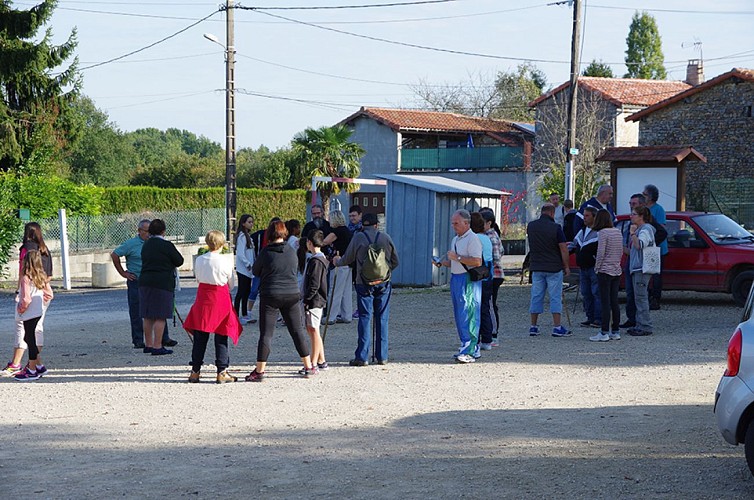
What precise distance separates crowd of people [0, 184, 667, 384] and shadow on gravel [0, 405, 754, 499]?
2239 mm

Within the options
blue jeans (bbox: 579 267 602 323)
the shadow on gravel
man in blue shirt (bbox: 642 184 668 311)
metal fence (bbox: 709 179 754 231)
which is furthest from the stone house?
the shadow on gravel

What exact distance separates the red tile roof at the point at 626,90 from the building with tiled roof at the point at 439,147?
3.50 metres

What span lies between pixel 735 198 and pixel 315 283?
24506 millimetres

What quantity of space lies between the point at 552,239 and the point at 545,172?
36141 millimetres

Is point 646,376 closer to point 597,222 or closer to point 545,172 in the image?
point 597,222

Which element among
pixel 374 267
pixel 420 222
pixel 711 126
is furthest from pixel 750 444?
pixel 711 126

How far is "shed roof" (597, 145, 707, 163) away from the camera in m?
21.3

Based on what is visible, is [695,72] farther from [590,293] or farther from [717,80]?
[590,293]

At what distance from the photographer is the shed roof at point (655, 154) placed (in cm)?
2127

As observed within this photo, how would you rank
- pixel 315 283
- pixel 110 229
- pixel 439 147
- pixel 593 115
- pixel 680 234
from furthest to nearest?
pixel 439 147 < pixel 593 115 < pixel 110 229 < pixel 680 234 < pixel 315 283

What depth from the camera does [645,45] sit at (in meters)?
94.3

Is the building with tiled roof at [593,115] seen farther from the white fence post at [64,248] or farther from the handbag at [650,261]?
the handbag at [650,261]

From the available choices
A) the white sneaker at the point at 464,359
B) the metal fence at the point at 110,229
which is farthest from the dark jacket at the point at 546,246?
the metal fence at the point at 110,229

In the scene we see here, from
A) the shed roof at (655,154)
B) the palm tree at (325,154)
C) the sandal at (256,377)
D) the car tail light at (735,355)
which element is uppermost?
the palm tree at (325,154)
